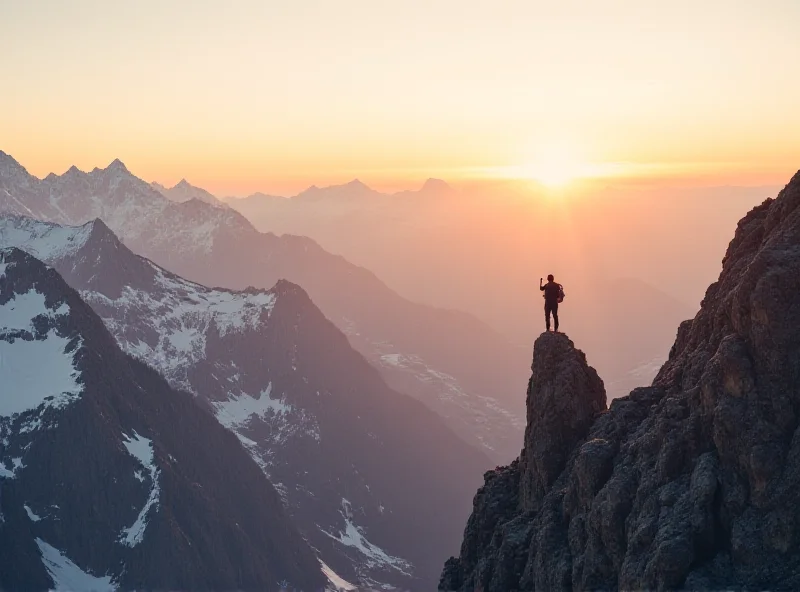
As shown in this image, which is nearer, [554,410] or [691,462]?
[691,462]

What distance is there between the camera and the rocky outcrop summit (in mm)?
45469

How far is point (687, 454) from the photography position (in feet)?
166

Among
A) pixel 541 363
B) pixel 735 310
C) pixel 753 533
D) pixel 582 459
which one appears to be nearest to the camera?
pixel 753 533

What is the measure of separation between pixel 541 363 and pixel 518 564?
13.9 metres

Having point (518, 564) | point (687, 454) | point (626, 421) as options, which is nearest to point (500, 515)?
point (518, 564)

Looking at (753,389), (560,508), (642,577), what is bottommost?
(642,577)

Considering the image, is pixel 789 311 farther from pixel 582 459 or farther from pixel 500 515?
pixel 500 515

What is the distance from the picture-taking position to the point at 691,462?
5019 cm

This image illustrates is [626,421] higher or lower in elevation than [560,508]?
higher

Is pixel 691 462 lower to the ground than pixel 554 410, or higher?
lower

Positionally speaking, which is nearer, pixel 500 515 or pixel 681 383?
pixel 681 383

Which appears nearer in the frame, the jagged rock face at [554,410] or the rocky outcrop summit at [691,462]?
the rocky outcrop summit at [691,462]

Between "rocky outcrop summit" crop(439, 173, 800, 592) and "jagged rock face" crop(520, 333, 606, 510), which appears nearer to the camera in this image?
"rocky outcrop summit" crop(439, 173, 800, 592)

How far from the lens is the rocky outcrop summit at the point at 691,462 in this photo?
45469 millimetres
